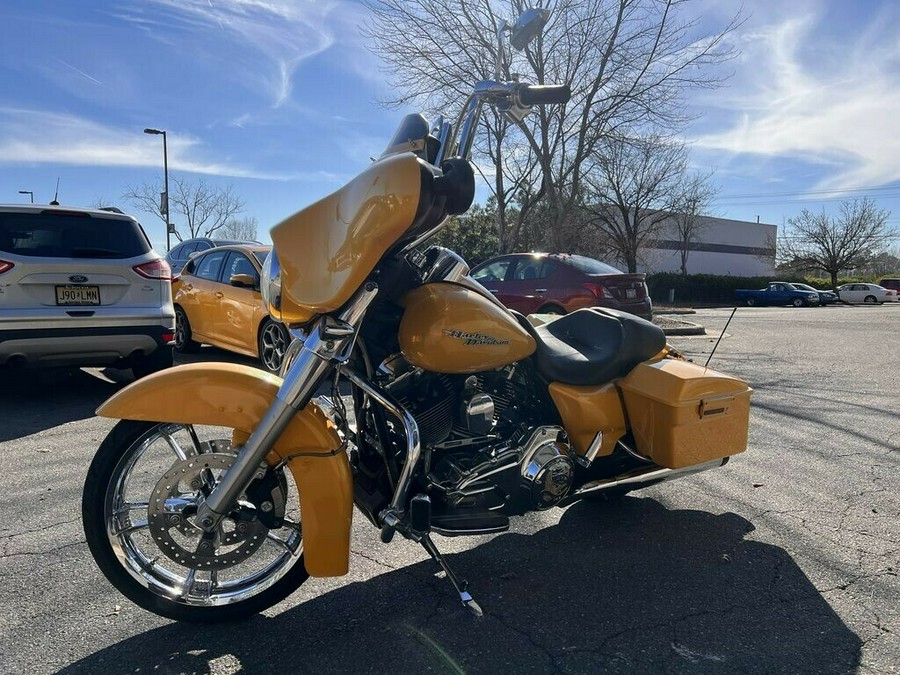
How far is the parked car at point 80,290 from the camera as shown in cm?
543

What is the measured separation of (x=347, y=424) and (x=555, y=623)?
1.19 meters

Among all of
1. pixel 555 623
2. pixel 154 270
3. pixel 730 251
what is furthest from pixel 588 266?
pixel 730 251

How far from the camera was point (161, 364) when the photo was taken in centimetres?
640

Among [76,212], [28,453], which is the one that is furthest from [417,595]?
[76,212]

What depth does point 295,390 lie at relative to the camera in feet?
7.50

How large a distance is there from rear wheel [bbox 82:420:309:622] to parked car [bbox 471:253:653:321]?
805 centimetres

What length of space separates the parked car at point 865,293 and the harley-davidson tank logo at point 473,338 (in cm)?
4504

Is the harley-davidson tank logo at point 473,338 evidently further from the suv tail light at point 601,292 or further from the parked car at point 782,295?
the parked car at point 782,295

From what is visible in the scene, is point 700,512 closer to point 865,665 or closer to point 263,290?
point 865,665

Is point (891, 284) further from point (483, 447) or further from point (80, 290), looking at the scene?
point (483, 447)

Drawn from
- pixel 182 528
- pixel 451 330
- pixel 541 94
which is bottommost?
pixel 182 528

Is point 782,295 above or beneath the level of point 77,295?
beneath

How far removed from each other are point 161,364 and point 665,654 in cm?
561

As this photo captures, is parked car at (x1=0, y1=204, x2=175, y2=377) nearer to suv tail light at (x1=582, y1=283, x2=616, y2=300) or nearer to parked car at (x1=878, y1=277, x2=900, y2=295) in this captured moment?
suv tail light at (x1=582, y1=283, x2=616, y2=300)
